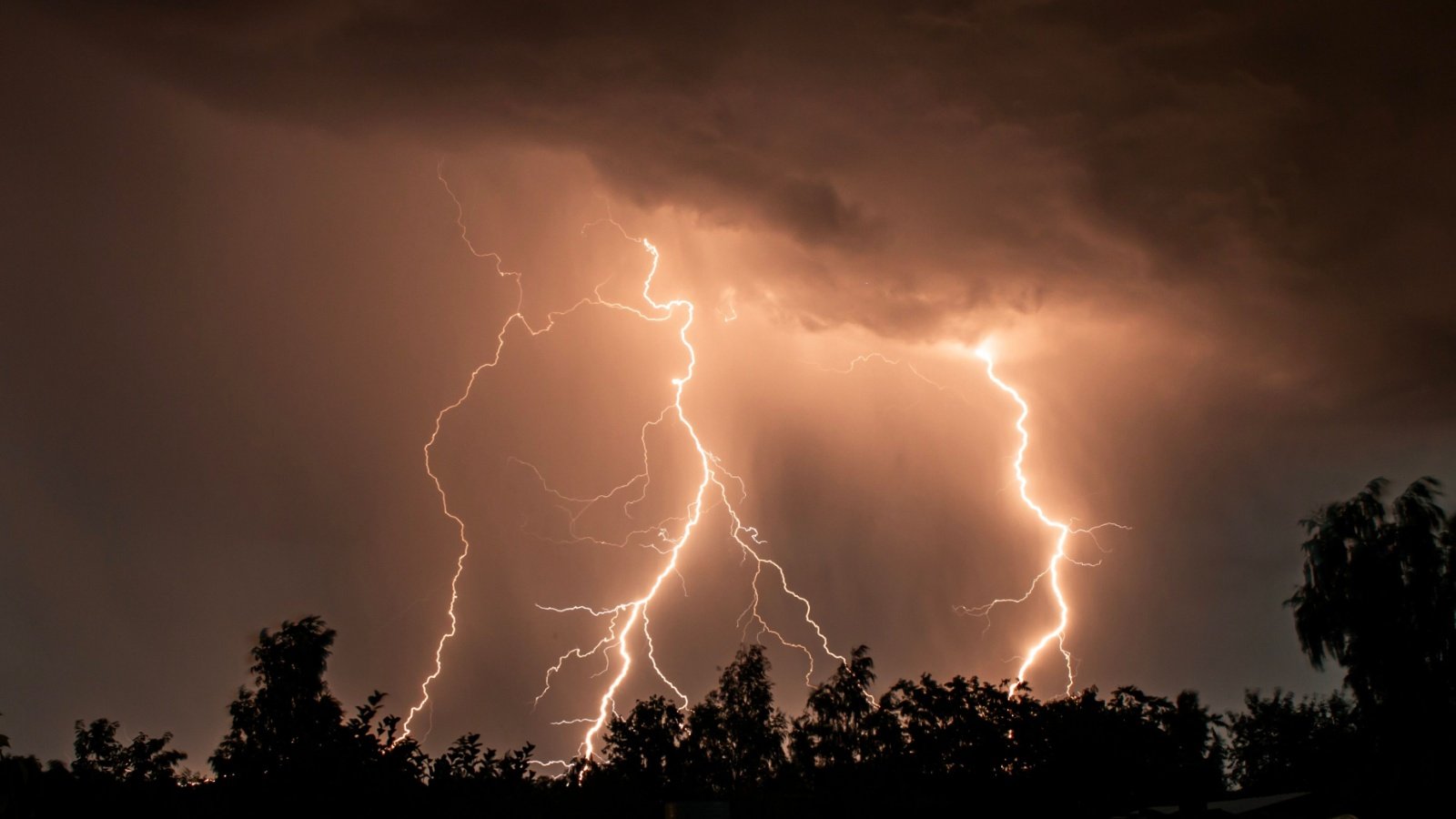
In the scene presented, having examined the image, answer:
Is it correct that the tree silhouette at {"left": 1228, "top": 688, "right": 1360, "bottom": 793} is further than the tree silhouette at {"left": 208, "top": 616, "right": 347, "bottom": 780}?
Yes

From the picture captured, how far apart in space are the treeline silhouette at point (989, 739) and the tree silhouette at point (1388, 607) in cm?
5

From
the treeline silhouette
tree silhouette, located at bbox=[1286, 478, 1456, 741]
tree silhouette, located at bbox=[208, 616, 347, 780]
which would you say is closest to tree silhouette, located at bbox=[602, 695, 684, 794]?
the treeline silhouette

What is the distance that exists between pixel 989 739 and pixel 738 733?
32.0ft

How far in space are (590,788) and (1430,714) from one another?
2175 centimetres

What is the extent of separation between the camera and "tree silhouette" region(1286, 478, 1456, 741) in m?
28.6

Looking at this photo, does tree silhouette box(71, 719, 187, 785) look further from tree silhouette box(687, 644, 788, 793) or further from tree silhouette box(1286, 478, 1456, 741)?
tree silhouette box(1286, 478, 1456, 741)

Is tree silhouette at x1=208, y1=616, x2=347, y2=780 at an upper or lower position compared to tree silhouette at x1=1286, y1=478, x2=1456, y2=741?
lower

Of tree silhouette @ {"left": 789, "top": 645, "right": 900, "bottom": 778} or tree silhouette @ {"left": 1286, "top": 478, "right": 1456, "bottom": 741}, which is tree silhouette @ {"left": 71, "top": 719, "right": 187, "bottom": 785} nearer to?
tree silhouette @ {"left": 789, "top": 645, "right": 900, "bottom": 778}

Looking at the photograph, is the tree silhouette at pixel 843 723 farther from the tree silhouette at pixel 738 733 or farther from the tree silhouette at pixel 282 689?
the tree silhouette at pixel 282 689

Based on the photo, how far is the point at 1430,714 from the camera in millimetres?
27359

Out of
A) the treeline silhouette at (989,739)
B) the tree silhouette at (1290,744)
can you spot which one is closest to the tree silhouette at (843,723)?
the treeline silhouette at (989,739)

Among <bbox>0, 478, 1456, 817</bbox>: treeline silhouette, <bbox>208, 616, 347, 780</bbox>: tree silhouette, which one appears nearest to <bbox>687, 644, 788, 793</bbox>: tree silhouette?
<bbox>0, 478, 1456, 817</bbox>: treeline silhouette

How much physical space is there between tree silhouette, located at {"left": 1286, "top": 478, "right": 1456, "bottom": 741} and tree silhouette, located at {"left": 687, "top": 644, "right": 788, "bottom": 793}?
16.0 m


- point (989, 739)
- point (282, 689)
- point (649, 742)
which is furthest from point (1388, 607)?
point (282, 689)
